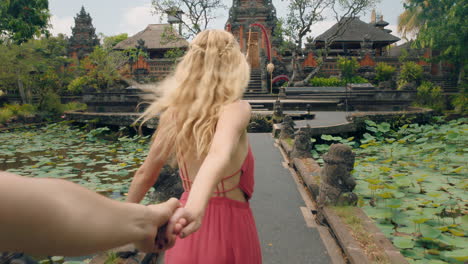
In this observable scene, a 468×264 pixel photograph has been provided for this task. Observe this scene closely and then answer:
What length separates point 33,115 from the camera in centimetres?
1376

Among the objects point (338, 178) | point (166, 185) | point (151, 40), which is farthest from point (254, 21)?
point (166, 185)

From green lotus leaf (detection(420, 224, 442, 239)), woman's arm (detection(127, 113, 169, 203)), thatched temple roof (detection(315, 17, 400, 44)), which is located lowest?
green lotus leaf (detection(420, 224, 442, 239))

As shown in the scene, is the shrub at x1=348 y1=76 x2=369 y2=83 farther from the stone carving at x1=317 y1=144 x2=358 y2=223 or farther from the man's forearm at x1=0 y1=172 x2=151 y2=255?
the man's forearm at x1=0 y1=172 x2=151 y2=255

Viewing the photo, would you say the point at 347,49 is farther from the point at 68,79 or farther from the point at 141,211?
the point at 141,211

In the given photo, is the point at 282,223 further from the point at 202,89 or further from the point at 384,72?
the point at 384,72

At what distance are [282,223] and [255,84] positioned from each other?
1686 cm

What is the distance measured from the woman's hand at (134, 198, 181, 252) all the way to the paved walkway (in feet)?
6.93

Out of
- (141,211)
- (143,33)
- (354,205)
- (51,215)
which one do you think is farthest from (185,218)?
(143,33)

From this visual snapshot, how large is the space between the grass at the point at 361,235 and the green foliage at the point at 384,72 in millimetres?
19644

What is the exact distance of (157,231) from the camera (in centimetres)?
71

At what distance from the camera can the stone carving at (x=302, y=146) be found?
5.43m

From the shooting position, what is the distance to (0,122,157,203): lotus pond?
4.79m

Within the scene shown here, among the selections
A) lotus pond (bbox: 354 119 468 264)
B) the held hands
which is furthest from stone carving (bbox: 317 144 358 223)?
the held hands

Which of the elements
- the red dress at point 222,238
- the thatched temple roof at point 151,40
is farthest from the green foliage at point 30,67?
the red dress at point 222,238
